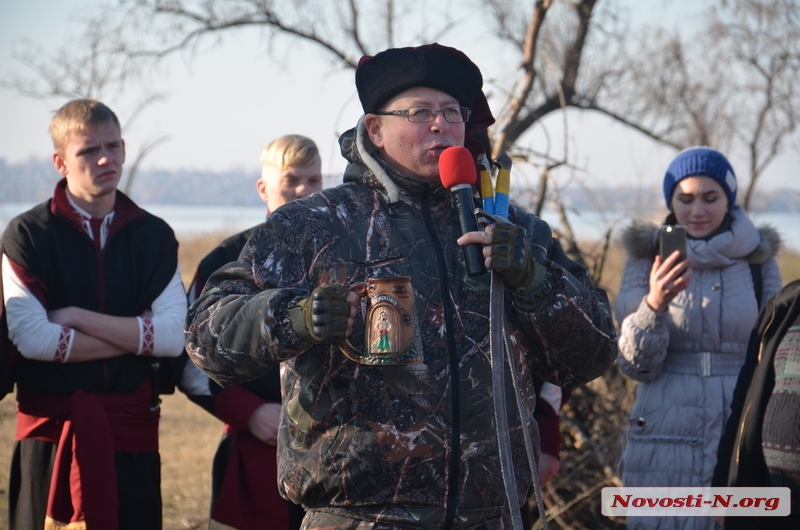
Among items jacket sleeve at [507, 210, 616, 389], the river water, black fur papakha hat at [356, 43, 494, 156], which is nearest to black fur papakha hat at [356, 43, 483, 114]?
black fur papakha hat at [356, 43, 494, 156]

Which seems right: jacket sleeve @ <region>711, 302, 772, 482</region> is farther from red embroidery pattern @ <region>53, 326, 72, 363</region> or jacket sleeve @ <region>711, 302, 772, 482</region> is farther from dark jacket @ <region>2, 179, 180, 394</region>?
red embroidery pattern @ <region>53, 326, 72, 363</region>

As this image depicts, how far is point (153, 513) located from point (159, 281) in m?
1.03

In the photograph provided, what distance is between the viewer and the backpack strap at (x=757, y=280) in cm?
409

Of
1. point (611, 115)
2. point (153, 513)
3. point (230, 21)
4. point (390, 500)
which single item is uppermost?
point (230, 21)

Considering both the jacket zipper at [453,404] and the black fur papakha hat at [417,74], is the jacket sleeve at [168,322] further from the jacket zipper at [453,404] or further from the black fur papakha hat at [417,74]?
the jacket zipper at [453,404]

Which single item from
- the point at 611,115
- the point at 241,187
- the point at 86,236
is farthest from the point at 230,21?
the point at 241,187

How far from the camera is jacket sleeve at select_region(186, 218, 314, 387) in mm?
2221

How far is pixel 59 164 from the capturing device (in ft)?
13.2

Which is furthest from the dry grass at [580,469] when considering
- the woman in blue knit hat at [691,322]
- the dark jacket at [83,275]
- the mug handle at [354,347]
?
the mug handle at [354,347]

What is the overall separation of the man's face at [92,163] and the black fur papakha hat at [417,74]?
5.38 feet

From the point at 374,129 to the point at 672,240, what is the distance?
1.83 metres

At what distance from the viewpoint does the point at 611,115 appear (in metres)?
10.0

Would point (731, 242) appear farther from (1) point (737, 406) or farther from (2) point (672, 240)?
(1) point (737, 406)

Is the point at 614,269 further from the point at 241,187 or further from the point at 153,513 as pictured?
the point at 241,187
